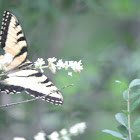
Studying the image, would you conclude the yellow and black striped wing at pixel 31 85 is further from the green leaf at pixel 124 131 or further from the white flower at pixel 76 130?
the green leaf at pixel 124 131

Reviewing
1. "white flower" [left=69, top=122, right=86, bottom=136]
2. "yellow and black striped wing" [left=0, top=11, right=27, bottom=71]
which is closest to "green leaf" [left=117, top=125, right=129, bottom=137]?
"white flower" [left=69, top=122, right=86, bottom=136]

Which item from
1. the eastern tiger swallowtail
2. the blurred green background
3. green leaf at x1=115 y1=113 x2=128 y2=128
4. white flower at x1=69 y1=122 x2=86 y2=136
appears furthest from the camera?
the blurred green background

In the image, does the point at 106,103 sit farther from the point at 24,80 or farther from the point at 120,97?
the point at 24,80

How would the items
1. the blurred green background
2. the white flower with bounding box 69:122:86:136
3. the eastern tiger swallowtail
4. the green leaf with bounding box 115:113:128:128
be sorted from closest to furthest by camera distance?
1. the green leaf with bounding box 115:113:128:128
2. the white flower with bounding box 69:122:86:136
3. the eastern tiger swallowtail
4. the blurred green background

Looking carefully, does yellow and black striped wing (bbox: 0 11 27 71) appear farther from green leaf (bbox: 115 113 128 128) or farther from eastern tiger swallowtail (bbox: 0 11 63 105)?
green leaf (bbox: 115 113 128 128)

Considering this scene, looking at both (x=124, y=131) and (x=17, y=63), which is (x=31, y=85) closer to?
(x=17, y=63)

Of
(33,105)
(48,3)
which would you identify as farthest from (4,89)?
(33,105)

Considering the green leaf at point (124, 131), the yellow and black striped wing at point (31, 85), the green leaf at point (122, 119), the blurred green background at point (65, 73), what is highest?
the blurred green background at point (65, 73)

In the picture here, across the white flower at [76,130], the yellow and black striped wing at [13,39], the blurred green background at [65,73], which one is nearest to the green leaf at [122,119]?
the white flower at [76,130]
